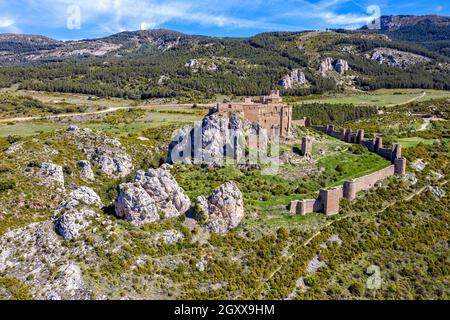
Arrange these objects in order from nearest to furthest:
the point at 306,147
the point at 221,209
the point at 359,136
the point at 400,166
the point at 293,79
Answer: the point at 221,209 → the point at 400,166 → the point at 306,147 → the point at 359,136 → the point at 293,79

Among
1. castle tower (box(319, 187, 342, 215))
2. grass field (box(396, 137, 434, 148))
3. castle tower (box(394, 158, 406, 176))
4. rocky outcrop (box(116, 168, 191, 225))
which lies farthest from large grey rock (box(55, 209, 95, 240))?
grass field (box(396, 137, 434, 148))

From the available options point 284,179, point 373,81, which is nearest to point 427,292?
point 284,179

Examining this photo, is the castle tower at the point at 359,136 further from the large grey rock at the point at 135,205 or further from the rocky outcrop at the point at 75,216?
the rocky outcrop at the point at 75,216

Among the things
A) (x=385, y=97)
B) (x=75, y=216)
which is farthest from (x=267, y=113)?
(x=385, y=97)

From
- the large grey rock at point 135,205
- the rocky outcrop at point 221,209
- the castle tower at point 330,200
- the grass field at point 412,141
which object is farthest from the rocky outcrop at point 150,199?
the grass field at point 412,141

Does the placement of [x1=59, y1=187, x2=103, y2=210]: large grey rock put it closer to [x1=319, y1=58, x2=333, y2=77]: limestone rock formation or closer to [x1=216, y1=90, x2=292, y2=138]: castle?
[x1=216, y1=90, x2=292, y2=138]: castle

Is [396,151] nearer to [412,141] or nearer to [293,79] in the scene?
[412,141]
